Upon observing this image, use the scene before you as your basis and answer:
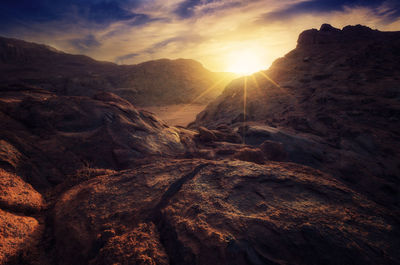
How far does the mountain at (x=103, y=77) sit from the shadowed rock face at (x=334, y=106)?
1971 cm

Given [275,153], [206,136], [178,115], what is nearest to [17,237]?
[206,136]

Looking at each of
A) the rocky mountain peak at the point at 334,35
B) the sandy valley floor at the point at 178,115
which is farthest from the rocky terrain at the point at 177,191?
the sandy valley floor at the point at 178,115

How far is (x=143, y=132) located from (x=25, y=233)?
3005mm

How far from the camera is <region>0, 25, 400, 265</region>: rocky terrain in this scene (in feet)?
5.84

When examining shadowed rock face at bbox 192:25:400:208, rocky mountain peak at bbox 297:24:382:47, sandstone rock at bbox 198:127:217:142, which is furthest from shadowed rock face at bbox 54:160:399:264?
rocky mountain peak at bbox 297:24:382:47

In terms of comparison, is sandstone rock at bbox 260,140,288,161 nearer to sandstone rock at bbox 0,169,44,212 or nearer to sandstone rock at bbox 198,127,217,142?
sandstone rock at bbox 198,127,217,142

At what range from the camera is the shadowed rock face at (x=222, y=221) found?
171 cm

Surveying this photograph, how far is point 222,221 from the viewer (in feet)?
6.54

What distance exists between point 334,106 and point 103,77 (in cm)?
3530

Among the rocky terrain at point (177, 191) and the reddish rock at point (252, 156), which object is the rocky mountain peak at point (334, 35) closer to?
the rocky terrain at point (177, 191)

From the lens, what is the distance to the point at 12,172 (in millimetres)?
2592

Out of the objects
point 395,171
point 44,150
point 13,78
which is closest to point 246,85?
point 395,171

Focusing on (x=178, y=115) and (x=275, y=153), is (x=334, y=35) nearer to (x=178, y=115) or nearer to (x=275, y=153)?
(x=275, y=153)

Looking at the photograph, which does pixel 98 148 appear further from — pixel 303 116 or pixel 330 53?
pixel 330 53
